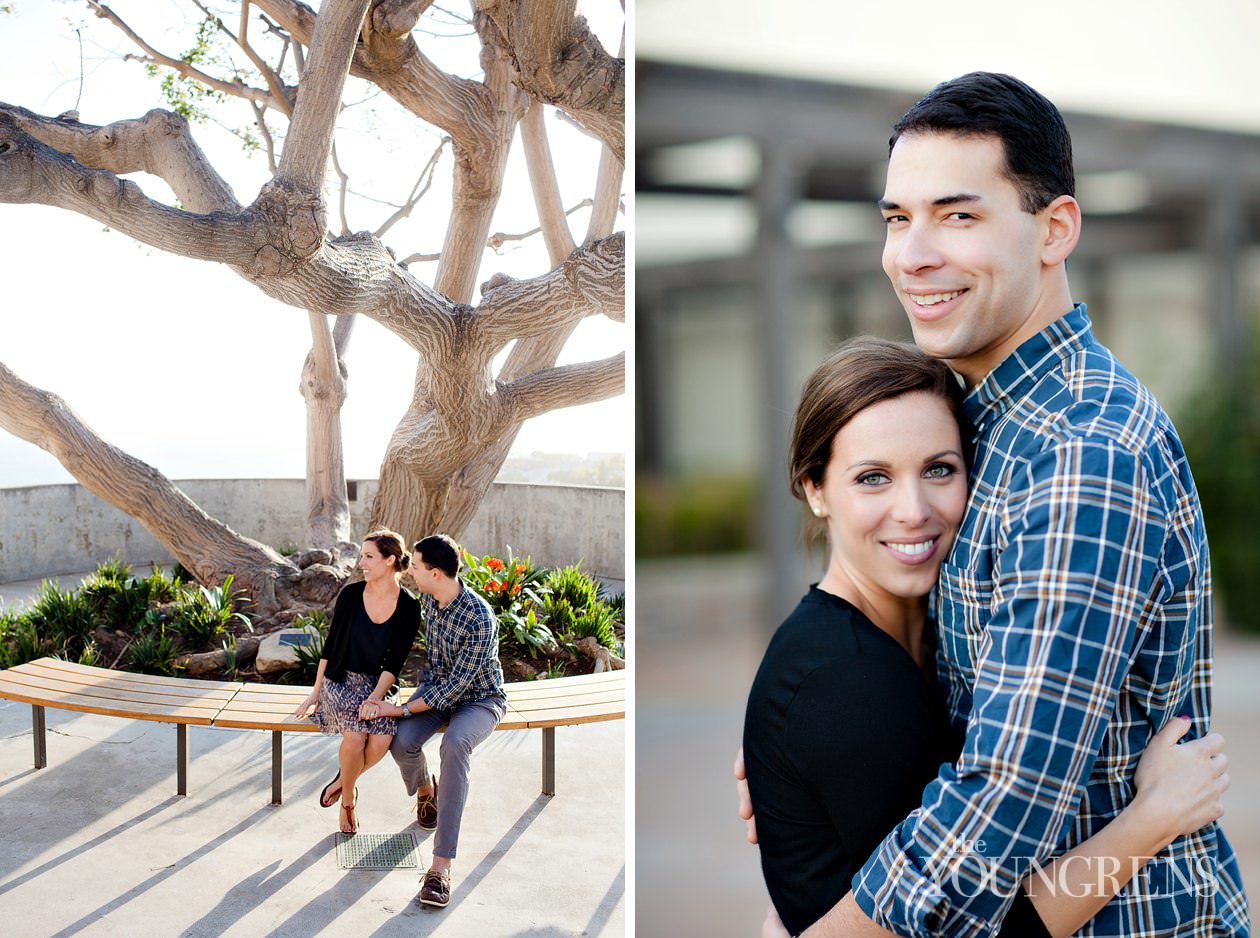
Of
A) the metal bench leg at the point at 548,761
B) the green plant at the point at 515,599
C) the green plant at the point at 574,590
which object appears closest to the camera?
the metal bench leg at the point at 548,761

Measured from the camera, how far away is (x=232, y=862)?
3.72 metres

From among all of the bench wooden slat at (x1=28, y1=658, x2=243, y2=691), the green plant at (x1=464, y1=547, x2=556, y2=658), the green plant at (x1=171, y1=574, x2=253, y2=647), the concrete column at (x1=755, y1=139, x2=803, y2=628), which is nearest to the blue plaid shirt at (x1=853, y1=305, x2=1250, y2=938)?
the concrete column at (x1=755, y1=139, x2=803, y2=628)

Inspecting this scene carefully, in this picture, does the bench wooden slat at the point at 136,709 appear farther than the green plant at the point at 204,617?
No

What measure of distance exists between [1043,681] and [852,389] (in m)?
0.45

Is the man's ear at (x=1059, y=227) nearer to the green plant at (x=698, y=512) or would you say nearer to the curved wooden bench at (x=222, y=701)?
the green plant at (x=698, y=512)

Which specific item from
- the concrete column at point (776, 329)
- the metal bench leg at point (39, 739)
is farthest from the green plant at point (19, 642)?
the concrete column at point (776, 329)

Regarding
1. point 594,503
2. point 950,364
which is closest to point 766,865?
point 950,364

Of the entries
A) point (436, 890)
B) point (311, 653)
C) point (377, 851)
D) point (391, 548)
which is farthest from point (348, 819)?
point (311, 653)

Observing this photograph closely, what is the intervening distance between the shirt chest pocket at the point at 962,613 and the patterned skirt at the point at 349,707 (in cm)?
268

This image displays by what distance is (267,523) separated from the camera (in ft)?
31.3

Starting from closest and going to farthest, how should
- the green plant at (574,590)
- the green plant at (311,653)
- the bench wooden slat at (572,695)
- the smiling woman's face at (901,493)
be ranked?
1. the smiling woman's face at (901,493)
2. the bench wooden slat at (572,695)
3. the green plant at (311,653)
4. the green plant at (574,590)

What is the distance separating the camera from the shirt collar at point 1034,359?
4.19ft

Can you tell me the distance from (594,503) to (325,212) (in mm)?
3913

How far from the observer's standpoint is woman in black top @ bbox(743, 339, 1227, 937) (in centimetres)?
122
